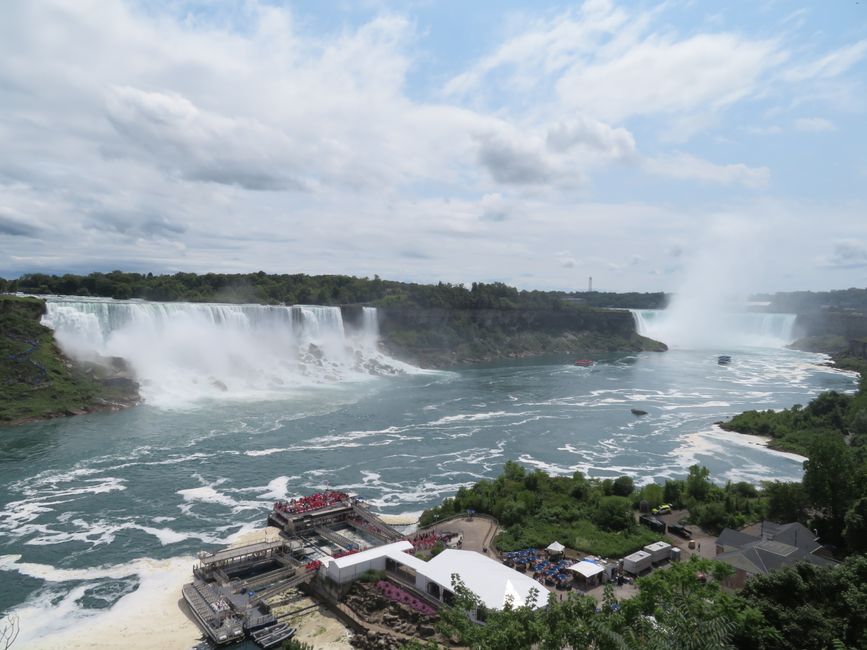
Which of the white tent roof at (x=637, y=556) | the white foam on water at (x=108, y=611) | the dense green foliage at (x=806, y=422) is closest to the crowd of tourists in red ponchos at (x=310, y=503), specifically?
the white foam on water at (x=108, y=611)

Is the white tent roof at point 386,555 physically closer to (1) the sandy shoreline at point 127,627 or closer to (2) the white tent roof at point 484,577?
(2) the white tent roof at point 484,577

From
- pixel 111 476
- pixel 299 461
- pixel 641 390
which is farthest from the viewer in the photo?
pixel 641 390

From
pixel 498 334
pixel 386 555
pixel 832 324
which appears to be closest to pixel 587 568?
pixel 386 555

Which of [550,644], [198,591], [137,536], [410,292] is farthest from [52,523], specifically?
[410,292]

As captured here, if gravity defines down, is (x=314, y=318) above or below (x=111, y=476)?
above

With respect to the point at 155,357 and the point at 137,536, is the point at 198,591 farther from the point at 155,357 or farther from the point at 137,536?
the point at 155,357

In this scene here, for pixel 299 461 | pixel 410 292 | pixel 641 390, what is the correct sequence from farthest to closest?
pixel 410 292
pixel 641 390
pixel 299 461
